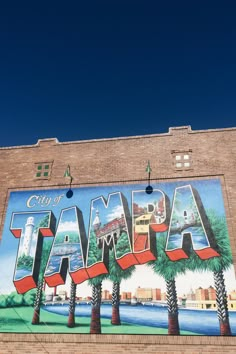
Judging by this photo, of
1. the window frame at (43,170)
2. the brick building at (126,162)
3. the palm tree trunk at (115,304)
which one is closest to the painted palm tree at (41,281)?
the brick building at (126,162)

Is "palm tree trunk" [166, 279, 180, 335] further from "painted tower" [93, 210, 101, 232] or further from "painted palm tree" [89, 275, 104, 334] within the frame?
"painted tower" [93, 210, 101, 232]

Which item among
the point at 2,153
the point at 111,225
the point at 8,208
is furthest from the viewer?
the point at 2,153

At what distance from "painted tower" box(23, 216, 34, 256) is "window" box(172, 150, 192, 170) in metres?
6.01

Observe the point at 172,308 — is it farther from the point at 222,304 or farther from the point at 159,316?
the point at 222,304

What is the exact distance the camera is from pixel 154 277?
12086 millimetres

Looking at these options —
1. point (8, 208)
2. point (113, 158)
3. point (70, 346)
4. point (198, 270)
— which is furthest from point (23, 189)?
point (198, 270)

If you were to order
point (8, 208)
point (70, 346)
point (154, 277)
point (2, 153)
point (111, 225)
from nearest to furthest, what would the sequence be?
point (70, 346) → point (154, 277) → point (111, 225) → point (8, 208) → point (2, 153)

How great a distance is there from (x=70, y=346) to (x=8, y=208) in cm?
585

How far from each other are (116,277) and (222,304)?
354cm

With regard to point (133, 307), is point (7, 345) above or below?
below

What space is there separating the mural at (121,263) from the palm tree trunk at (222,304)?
1.2 inches

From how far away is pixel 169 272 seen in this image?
39.6 feet

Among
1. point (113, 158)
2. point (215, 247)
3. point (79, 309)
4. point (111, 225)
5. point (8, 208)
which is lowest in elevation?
point (79, 309)

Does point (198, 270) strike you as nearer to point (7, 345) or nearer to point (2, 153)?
point (7, 345)
